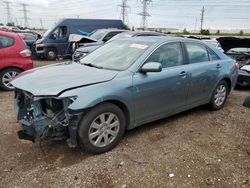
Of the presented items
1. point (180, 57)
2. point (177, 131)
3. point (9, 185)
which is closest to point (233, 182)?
point (177, 131)

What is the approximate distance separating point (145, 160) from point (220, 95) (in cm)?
287

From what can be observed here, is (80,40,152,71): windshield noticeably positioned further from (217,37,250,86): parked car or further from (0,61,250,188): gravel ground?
(217,37,250,86): parked car

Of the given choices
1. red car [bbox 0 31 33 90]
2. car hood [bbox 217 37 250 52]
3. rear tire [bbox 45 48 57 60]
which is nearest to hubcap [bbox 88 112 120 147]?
red car [bbox 0 31 33 90]

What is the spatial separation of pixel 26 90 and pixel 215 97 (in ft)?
12.3

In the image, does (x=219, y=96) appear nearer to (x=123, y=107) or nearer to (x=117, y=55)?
(x=117, y=55)

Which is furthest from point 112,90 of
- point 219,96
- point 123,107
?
point 219,96


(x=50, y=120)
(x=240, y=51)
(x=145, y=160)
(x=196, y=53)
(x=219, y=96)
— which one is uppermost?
(x=196, y=53)

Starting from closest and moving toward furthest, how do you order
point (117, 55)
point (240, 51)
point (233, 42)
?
point (117, 55) → point (233, 42) → point (240, 51)

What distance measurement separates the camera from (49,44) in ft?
48.6

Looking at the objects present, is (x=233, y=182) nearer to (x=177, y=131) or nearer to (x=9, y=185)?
(x=177, y=131)

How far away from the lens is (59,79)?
3531 mm

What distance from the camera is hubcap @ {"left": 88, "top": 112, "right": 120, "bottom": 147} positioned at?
11.4 ft

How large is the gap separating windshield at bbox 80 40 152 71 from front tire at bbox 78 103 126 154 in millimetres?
708

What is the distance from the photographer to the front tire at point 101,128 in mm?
3352
